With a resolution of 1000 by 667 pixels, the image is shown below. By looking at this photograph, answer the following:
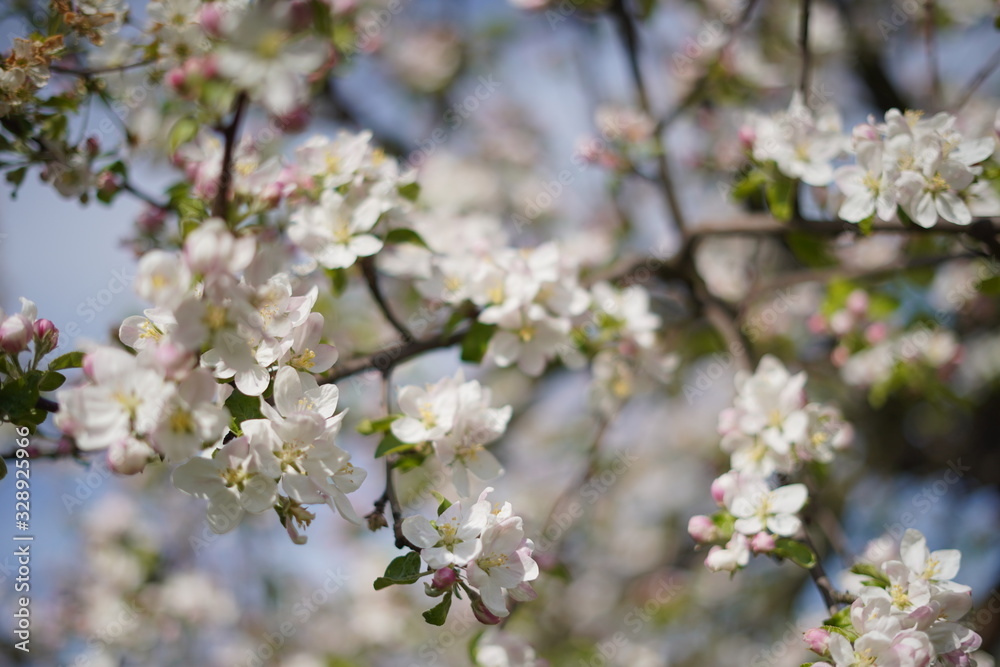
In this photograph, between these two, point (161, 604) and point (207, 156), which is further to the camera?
point (161, 604)

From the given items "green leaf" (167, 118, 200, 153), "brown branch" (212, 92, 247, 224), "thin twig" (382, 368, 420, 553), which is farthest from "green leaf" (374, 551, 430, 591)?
"green leaf" (167, 118, 200, 153)

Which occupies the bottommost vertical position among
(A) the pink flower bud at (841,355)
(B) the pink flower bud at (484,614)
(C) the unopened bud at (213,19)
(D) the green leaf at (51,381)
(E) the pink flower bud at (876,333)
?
(A) the pink flower bud at (841,355)

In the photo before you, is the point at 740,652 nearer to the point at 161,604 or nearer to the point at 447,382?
the point at 161,604

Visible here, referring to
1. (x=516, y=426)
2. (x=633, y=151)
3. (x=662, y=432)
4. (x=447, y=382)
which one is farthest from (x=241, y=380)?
(x=662, y=432)

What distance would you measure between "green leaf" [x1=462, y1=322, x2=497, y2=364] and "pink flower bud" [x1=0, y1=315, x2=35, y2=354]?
36.1 inches

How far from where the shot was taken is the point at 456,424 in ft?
4.61

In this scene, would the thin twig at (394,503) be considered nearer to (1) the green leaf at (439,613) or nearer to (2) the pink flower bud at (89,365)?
(1) the green leaf at (439,613)

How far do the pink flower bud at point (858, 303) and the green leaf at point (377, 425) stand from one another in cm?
172

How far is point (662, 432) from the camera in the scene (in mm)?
4945

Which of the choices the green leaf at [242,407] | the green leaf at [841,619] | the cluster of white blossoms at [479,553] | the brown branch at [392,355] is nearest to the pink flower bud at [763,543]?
the green leaf at [841,619]

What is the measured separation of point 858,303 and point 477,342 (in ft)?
4.72

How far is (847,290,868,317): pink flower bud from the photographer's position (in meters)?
2.36

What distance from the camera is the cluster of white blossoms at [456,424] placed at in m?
1.41

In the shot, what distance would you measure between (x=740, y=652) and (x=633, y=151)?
3.18 metres
